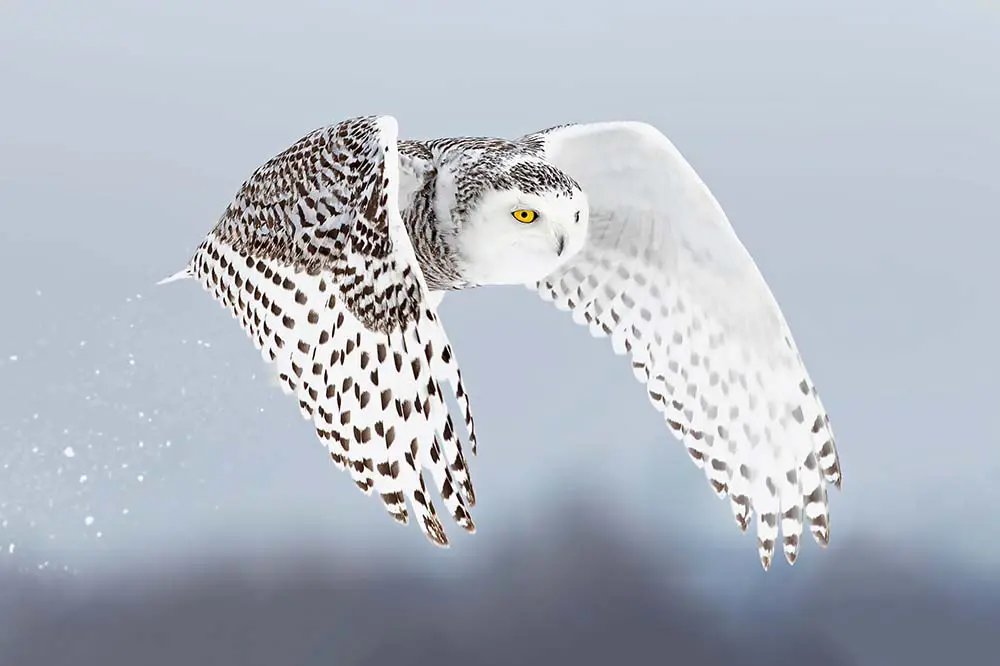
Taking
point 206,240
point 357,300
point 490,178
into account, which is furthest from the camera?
A: point 206,240

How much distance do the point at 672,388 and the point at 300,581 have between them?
3.64 meters

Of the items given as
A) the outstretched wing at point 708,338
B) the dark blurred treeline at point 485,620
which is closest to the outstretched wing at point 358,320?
the outstretched wing at point 708,338

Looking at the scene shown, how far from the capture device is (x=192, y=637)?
5.16 meters

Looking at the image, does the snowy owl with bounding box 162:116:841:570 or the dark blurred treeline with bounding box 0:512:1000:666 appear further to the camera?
the dark blurred treeline with bounding box 0:512:1000:666

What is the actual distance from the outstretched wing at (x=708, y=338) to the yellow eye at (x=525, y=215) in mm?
304

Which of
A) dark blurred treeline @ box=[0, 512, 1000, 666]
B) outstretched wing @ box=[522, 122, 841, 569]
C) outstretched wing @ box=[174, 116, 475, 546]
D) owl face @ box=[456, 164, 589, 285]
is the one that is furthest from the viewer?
dark blurred treeline @ box=[0, 512, 1000, 666]

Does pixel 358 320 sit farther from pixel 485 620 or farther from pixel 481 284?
pixel 485 620

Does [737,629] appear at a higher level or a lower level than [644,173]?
lower

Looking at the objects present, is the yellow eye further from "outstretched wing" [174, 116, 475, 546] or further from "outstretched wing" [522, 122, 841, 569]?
"outstretched wing" [522, 122, 841, 569]

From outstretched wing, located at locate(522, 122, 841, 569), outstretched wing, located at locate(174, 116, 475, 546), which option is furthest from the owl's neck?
outstretched wing, located at locate(522, 122, 841, 569)

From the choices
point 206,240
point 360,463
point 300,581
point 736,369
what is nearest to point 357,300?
point 360,463

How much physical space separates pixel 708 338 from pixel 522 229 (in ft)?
1.68

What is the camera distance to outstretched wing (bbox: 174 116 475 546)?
129cm

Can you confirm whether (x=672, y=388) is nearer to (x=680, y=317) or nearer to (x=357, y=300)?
(x=680, y=317)
